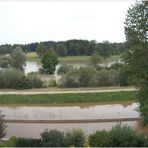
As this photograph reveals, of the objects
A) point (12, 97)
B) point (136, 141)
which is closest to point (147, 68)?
point (136, 141)

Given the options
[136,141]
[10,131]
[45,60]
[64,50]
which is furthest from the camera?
[64,50]

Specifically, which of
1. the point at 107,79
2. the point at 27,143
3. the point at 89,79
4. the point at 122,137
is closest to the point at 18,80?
the point at 89,79

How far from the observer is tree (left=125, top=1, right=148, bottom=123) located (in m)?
17.3

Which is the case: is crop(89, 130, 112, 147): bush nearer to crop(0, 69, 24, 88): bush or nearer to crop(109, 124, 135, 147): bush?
crop(109, 124, 135, 147): bush

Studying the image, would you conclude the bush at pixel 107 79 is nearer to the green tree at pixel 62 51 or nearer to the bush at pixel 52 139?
the bush at pixel 52 139

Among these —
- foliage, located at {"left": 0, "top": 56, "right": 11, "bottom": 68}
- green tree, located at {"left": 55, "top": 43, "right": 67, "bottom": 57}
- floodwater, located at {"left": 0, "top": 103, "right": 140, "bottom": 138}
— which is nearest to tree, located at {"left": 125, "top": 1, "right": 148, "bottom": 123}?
floodwater, located at {"left": 0, "top": 103, "right": 140, "bottom": 138}

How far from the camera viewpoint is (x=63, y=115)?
96.7ft

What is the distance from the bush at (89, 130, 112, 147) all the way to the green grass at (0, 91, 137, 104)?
19046 mm

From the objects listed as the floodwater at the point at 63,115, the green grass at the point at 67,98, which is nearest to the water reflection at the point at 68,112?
the floodwater at the point at 63,115

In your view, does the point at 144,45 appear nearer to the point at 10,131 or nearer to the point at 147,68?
the point at 147,68

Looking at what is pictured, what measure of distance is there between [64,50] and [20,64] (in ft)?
98.9

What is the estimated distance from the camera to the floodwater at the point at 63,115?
81.0ft

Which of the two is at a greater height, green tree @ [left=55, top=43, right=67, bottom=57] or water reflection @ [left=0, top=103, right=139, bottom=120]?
green tree @ [left=55, top=43, right=67, bottom=57]

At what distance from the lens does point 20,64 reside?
57.7 meters
